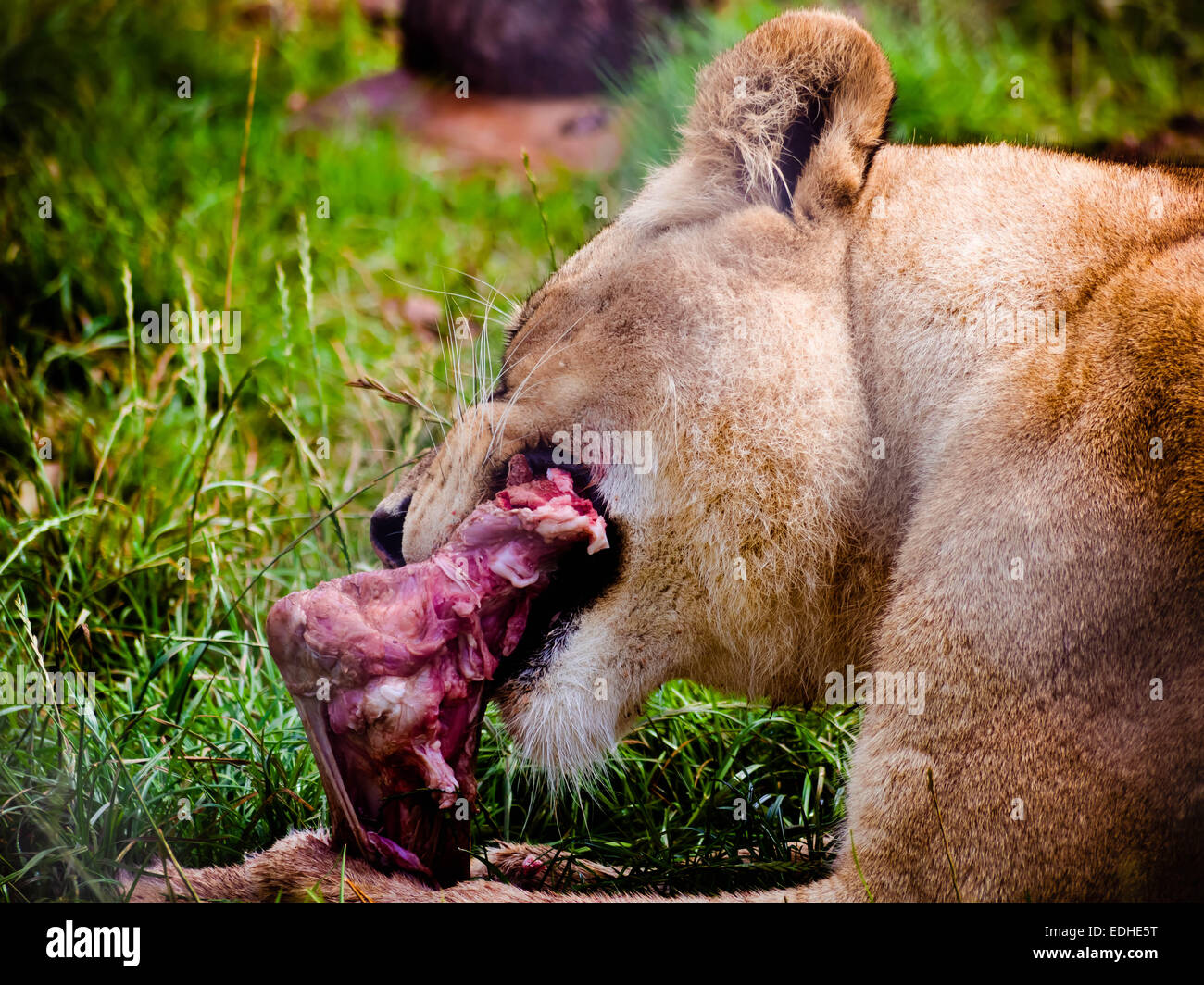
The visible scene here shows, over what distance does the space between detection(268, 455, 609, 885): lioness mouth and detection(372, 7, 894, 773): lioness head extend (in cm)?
10

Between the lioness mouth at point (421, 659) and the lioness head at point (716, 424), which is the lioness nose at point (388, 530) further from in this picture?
the lioness mouth at point (421, 659)

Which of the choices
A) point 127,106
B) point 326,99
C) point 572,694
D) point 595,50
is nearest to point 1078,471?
point 572,694

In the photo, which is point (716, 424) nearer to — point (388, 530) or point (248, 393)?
point (388, 530)

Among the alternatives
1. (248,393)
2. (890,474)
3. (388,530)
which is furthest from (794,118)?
(248,393)

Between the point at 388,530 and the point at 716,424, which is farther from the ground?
the point at 716,424

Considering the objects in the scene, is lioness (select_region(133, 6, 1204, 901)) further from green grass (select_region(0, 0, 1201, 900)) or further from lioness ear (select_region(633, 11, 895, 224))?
green grass (select_region(0, 0, 1201, 900))

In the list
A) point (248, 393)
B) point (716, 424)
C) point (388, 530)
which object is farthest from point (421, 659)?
point (248, 393)

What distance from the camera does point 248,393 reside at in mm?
4809

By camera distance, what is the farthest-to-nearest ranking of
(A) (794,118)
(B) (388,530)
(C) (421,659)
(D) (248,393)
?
(D) (248,393) → (B) (388,530) → (A) (794,118) → (C) (421,659)

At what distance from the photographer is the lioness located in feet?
7.29

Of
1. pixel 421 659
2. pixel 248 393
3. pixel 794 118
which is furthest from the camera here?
pixel 248 393

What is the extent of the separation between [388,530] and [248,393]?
2138mm

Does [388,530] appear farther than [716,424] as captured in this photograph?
Yes

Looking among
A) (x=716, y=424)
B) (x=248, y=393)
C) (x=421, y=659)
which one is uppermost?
(x=248, y=393)
